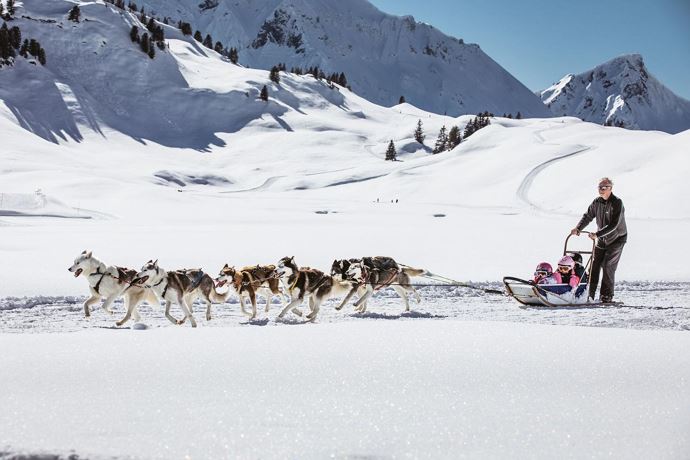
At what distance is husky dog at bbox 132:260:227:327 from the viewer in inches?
270

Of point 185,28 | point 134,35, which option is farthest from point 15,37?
point 185,28

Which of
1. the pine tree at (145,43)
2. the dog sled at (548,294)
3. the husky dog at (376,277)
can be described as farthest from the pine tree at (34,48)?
the dog sled at (548,294)

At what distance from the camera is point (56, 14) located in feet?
291

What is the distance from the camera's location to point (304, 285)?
750cm

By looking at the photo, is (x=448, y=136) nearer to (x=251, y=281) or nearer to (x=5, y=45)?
(x=5, y=45)

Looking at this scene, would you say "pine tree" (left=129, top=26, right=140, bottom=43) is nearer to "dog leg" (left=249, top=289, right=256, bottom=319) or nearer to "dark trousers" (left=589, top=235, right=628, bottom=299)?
"dog leg" (left=249, top=289, right=256, bottom=319)

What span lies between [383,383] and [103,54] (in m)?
95.9

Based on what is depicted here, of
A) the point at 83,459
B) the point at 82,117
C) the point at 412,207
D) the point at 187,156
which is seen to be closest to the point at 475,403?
the point at 83,459

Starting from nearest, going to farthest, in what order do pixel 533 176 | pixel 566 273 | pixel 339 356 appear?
pixel 339 356, pixel 566 273, pixel 533 176

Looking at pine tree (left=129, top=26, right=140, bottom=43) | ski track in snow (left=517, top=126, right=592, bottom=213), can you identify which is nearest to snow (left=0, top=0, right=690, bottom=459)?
ski track in snow (left=517, top=126, right=592, bottom=213)

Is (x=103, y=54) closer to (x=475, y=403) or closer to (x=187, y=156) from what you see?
(x=187, y=156)

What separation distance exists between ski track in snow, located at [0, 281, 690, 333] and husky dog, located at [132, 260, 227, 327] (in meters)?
0.26

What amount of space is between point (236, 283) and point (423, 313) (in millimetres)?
2629

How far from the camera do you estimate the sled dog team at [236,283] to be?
6949 mm
